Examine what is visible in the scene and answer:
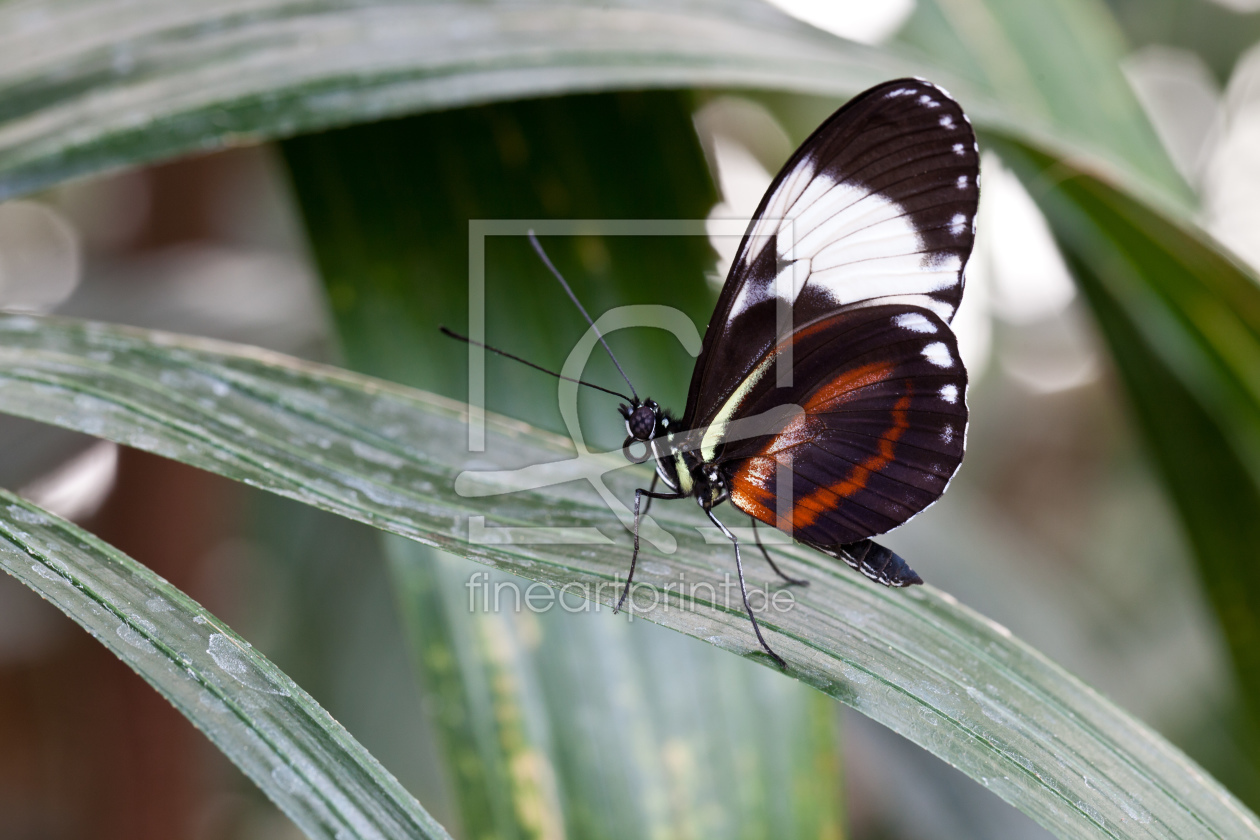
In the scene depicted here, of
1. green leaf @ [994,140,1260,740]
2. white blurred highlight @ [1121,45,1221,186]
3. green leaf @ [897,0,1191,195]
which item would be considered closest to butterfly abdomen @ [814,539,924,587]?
green leaf @ [994,140,1260,740]

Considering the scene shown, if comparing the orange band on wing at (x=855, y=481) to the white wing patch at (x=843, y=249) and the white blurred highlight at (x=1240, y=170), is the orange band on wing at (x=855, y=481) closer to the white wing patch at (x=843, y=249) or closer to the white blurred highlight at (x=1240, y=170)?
the white wing patch at (x=843, y=249)

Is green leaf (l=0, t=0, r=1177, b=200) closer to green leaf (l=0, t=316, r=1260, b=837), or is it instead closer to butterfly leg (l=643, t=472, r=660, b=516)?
green leaf (l=0, t=316, r=1260, b=837)

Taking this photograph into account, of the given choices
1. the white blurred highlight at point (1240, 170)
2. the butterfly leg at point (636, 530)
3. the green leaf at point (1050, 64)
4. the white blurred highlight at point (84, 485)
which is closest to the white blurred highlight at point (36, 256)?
the white blurred highlight at point (84, 485)

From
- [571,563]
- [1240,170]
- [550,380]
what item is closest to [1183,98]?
[1240,170]

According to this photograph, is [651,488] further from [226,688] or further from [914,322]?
[226,688]

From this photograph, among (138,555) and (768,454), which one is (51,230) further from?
(768,454)
